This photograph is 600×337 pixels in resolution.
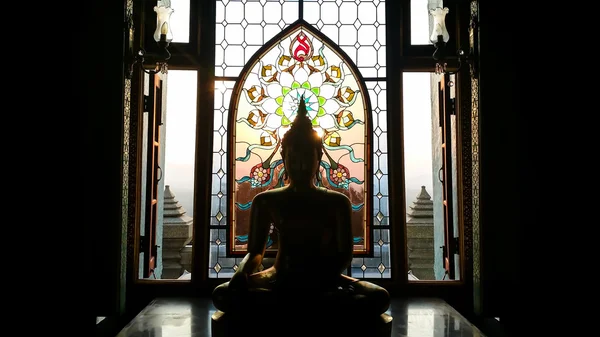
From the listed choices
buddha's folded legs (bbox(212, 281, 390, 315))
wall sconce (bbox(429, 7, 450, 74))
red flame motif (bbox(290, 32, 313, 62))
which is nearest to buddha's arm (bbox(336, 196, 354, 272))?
buddha's folded legs (bbox(212, 281, 390, 315))

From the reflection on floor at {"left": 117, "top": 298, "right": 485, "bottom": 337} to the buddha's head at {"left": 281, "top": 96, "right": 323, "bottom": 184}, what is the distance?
2.02 feet

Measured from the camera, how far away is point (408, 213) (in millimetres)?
2447

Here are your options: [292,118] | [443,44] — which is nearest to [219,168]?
[292,118]

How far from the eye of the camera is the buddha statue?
1587 millimetres

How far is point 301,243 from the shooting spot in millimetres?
1736

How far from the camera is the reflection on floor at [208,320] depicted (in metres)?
1.72

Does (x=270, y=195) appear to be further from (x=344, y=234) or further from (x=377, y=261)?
(x=377, y=261)

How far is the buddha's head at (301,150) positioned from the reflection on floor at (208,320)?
2.02 ft

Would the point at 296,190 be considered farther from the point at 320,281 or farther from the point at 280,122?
the point at 280,122
